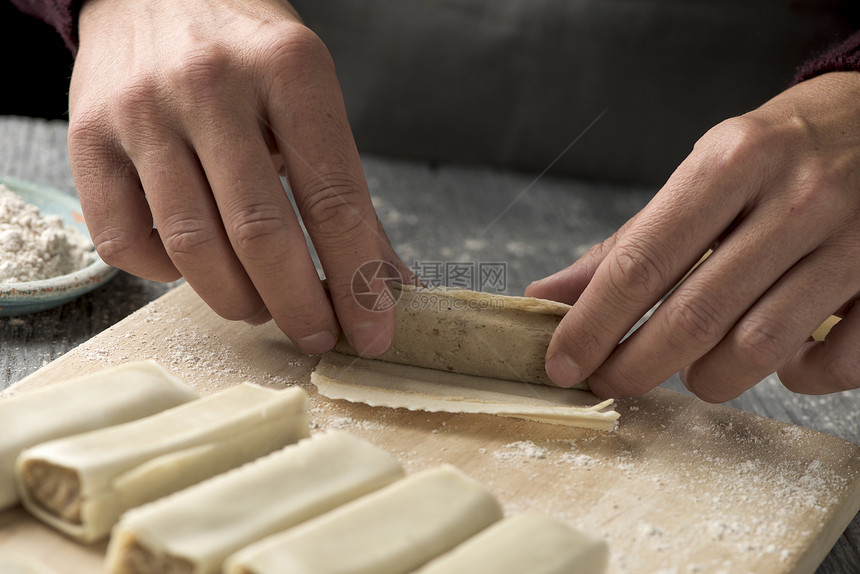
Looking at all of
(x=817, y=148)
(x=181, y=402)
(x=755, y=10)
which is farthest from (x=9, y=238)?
(x=755, y=10)

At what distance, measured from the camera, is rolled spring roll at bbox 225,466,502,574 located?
107cm

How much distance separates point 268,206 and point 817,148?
3.77 ft

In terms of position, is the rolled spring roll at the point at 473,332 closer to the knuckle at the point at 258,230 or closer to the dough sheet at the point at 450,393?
the dough sheet at the point at 450,393

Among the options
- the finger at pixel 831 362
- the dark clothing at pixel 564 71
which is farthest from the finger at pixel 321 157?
the dark clothing at pixel 564 71

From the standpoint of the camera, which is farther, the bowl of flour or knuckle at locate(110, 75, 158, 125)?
the bowl of flour

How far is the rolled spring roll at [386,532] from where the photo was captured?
1.07 metres

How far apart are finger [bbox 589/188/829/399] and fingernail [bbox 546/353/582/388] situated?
166mm

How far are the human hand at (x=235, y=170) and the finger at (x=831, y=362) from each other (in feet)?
3.07

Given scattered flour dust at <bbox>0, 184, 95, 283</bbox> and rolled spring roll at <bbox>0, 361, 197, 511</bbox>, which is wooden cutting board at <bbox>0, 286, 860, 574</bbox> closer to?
rolled spring roll at <bbox>0, 361, 197, 511</bbox>

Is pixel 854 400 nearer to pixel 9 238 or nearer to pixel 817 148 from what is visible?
pixel 817 148

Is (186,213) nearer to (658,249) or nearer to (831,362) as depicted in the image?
(658,249)

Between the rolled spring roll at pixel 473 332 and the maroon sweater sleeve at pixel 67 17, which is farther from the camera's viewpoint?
the maroon sweater sleeve at pixel 67 17

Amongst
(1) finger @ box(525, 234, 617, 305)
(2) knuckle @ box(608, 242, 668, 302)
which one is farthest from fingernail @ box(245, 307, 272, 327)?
(2) knuckle @ box(608, 242, 668, 302)

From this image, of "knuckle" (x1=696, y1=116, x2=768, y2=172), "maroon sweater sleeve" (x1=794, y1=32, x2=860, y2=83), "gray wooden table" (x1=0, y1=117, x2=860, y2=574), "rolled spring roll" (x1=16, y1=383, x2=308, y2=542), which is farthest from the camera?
"gray wooden table" (x1=0, y1=117, x2=860, y2=574)
